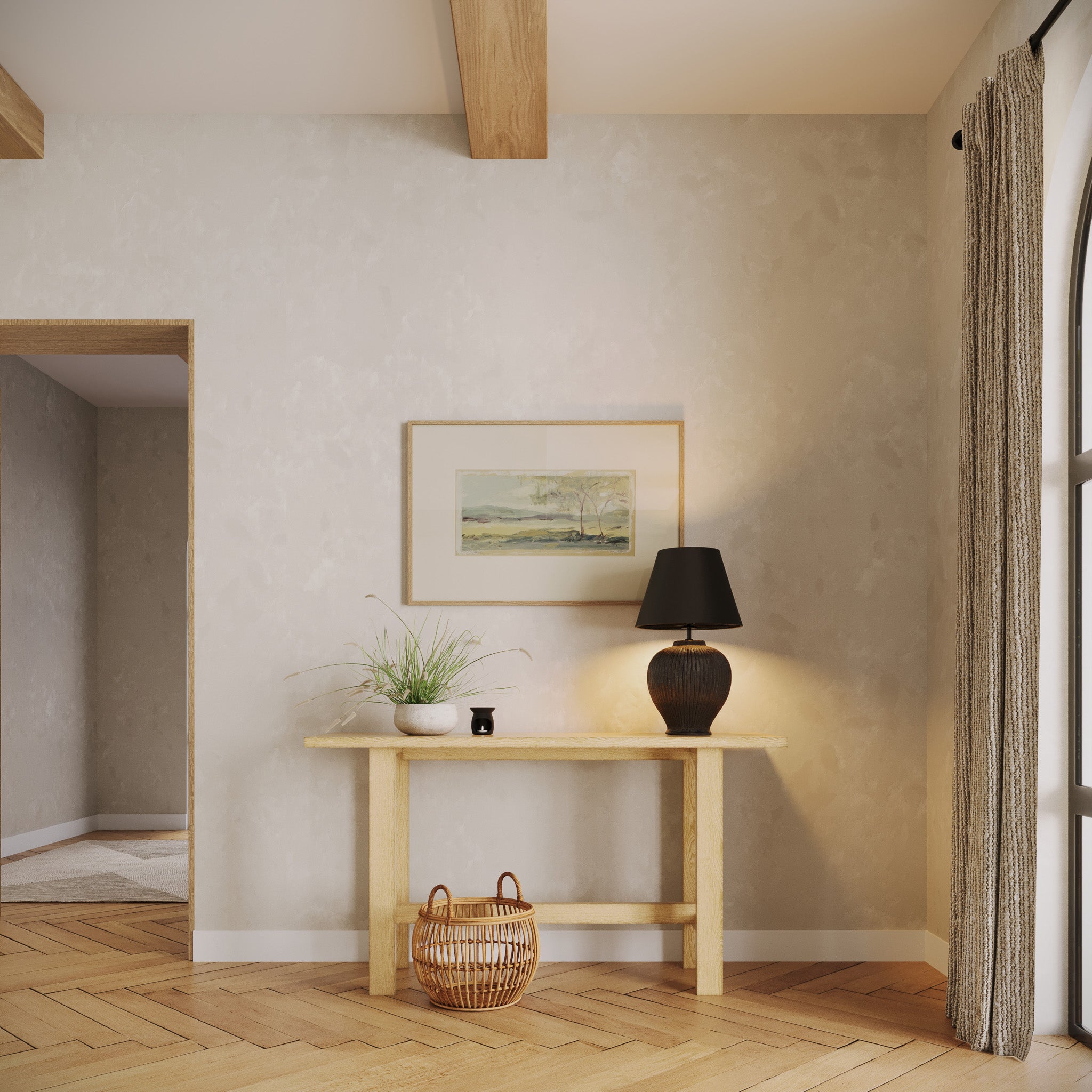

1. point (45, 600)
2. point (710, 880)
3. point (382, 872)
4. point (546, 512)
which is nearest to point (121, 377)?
point (45, 600)

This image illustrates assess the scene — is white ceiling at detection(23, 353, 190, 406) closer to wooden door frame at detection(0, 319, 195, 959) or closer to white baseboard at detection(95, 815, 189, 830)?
wooden door frame at detection(0, 319, 195, 959)

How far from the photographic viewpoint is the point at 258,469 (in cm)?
352

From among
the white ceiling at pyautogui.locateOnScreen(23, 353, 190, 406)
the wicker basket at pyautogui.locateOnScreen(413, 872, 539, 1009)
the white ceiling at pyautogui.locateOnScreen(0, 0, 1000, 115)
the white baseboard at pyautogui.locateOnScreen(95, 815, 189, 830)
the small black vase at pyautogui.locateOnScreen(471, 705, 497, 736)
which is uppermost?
the white ceiling at pyautogui.locateOnScreen(0, 0, 1000, 115)

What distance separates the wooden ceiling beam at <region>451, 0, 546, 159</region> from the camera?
2824mm

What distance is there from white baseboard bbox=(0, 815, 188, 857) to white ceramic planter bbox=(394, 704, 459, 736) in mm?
3630

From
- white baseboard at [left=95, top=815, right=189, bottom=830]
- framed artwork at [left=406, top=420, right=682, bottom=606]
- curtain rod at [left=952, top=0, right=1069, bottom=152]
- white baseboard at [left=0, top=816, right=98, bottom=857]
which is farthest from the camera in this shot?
white baseboard at [left=95, top=815, right=189, bottom=830]

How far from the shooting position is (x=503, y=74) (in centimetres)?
310

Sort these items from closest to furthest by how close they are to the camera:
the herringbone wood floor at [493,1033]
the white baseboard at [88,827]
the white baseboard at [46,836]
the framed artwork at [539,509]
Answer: the herringbone wood floor at [493,1033] < the framed artwork at [539,509] < the white baseboard at [46,836] < the white baseboard at [88,827]

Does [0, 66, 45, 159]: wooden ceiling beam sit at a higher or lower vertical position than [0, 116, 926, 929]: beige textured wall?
higher

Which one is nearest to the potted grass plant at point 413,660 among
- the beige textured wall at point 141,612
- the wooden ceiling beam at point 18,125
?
the wooden ceiling beam at point 18,125

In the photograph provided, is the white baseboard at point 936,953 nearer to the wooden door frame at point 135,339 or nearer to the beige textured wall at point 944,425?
the beige textured wall at point 944,425

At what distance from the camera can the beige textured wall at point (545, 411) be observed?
3447mm

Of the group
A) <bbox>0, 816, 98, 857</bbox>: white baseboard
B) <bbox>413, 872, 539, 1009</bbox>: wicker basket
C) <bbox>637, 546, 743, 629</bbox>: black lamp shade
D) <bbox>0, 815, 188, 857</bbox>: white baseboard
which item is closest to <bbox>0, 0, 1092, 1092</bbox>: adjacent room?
<bbox>637, 546, 743, 629</bbox>: black lamp shade

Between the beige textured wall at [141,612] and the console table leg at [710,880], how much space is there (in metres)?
4.56
